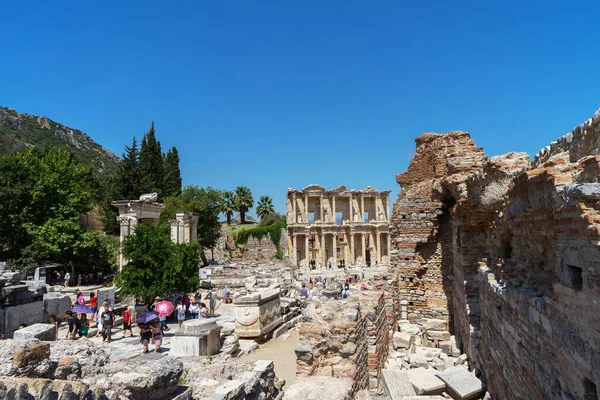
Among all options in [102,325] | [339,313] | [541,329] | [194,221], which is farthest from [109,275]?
[541,329]

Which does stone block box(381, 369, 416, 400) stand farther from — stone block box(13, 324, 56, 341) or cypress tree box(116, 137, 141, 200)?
cypress tree box(116, 137, 141, 200)

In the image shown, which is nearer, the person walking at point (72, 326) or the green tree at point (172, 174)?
the person walking at point (72, 326)

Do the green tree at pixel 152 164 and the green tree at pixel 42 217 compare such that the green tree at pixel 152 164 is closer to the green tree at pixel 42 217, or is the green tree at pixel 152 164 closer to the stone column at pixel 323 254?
the green tree at pixel 42 217

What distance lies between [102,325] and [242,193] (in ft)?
165

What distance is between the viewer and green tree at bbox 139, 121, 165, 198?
4040 cm

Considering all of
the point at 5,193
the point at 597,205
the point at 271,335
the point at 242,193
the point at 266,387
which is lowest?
the point at 271,335

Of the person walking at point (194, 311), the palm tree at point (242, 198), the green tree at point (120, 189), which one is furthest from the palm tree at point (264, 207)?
the person walking at point (194, 311)

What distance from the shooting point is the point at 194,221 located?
109 ft

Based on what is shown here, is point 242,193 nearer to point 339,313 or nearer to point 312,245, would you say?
point 312,245

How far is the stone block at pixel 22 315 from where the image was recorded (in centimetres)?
1098

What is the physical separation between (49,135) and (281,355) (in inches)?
3251

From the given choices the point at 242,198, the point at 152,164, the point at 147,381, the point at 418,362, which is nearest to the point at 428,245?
the point at 418,362

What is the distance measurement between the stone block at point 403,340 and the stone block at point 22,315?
1079cm

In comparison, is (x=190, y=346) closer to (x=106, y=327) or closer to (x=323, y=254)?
(x=106, y=327)
